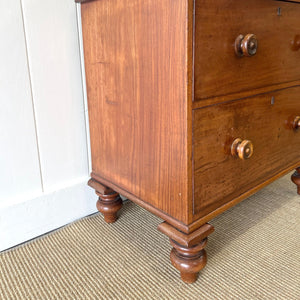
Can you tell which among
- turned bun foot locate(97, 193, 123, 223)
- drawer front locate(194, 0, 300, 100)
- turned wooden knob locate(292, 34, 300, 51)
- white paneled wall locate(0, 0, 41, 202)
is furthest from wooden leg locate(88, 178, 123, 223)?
turned wooden knob locate(292, 34, 300, 51)

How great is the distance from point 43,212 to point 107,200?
0.17m

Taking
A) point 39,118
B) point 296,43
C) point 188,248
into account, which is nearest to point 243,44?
point 296,43

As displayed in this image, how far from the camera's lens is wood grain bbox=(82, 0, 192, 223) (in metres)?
0.56

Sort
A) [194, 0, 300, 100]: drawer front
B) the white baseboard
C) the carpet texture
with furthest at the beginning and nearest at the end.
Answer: the white baseboard
the carpet texture
[194, 0, 300, 100]: drawer front

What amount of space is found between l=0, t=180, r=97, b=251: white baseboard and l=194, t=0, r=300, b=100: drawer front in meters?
0.50

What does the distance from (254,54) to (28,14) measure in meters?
0.50

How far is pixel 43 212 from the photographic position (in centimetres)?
85

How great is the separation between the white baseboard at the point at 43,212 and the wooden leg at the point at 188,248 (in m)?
0.33

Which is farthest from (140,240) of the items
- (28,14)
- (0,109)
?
(28,14)

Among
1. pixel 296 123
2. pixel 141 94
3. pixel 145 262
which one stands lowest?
pixel 145 262

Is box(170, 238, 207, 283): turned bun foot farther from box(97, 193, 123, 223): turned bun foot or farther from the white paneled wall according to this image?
the white paneled wall

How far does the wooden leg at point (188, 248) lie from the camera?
2.08 ft

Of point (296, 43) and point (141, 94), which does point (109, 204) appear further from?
point (296, 43)

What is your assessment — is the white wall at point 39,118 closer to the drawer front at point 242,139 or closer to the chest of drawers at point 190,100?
the chest of drawers at point 190,100
